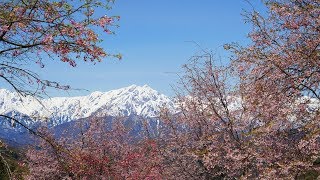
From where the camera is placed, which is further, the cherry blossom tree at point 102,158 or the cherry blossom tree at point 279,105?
the cherry blossom tree at point 102,158

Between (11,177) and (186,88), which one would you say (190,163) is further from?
(11,177)

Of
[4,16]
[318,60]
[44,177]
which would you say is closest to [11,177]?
[4,16]

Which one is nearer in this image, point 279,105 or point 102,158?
point 279,105

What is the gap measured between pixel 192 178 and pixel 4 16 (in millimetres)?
20417

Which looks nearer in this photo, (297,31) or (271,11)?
(297,31)

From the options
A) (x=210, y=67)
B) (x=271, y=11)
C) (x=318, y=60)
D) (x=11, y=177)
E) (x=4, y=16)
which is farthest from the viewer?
(x=210, y=67)

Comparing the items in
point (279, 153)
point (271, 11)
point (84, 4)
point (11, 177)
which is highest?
point (271, 11)

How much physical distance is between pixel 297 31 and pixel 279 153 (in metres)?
4.95

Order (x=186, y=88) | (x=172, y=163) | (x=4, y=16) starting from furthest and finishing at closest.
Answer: (x=172, y=163) < (x=186, y=88) < (x=4, y=16)

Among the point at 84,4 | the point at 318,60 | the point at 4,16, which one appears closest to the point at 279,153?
the point at 318,60

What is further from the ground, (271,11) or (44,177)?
(271,11)

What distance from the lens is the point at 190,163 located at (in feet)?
91.4

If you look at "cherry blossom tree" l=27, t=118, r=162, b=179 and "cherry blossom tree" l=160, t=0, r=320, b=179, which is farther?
"cherry blossom tree" l=27, t=118, r=162, b=179

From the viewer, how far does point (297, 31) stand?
14367 mm
